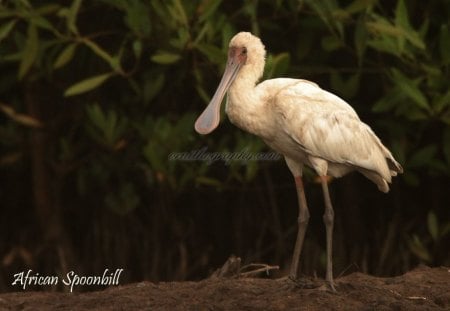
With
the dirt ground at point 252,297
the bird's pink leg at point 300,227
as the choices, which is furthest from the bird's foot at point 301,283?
the bird's pink leg at point 300,227

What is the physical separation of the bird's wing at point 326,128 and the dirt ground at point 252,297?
0.68m

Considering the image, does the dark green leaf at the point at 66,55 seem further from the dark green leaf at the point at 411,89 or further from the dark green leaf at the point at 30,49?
the dark green leaf at the point at 411,89

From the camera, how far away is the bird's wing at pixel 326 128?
6.91 m

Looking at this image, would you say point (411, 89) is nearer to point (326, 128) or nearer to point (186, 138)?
point (326, 128)

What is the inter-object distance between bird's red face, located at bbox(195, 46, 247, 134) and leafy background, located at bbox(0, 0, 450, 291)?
0.36m

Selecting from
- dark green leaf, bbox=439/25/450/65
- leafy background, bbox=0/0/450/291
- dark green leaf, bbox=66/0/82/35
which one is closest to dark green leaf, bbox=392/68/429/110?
leafy background, bbox=0/0/450/291

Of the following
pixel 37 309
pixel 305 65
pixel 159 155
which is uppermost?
pixel 305 65

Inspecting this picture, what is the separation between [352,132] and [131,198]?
8.13ft

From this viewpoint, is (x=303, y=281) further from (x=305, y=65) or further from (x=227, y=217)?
(x=227, y=217)

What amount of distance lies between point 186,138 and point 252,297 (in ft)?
7.12

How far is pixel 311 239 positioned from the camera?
9.75 meters

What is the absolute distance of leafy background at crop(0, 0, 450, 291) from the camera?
7832 millimetres

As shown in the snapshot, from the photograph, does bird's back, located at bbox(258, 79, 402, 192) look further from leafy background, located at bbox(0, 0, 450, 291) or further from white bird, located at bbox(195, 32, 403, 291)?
leafy background, located at bbox(0, 0, 450, 291)

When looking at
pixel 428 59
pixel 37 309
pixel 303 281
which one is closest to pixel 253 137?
pixel 428 59
